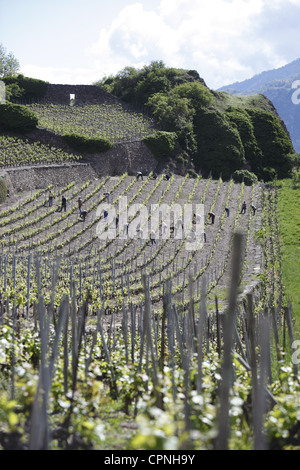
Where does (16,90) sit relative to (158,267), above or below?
above

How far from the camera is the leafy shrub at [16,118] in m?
41.4

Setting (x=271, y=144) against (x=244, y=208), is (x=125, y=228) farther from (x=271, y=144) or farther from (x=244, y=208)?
(x=271, y=144)

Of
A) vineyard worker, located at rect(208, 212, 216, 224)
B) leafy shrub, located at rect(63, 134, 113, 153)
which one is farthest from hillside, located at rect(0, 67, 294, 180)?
vineyard worker, located at rect(208, 212, 216, 224)

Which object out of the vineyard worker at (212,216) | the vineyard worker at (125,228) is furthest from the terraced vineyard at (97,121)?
the vineyard worker at (125,228)

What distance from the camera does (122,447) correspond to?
5.38 metres

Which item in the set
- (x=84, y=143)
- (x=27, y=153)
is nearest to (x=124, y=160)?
(x=84, y=143)

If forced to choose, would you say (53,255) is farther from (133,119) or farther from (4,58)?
(4,58)

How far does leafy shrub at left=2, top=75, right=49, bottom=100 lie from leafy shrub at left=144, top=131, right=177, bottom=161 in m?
14.8

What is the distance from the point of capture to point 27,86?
53.7 metres

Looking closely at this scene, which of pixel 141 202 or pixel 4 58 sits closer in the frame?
pixel 141 202

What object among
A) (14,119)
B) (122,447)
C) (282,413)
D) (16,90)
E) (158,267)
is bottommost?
(122,447)
